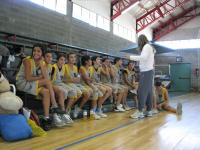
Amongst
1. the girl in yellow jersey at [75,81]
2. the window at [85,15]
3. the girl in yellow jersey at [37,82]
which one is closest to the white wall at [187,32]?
the window at [85,15]

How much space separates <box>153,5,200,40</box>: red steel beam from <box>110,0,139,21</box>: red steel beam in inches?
211

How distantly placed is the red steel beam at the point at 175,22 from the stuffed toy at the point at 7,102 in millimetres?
14491

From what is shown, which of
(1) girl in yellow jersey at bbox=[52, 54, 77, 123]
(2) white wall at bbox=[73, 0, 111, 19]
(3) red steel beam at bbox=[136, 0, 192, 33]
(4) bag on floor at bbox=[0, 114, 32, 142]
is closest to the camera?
(4) bag on floor at bbox=[0, 114, 32, 142]

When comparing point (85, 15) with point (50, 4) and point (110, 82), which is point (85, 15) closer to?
point (50, 4)

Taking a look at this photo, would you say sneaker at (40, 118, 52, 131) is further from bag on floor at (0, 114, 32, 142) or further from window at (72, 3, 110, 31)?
window at (72, 3, 110, 31)

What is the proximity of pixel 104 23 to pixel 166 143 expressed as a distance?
876cm

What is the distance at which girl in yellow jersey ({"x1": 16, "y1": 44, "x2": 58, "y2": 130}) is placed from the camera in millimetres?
3152

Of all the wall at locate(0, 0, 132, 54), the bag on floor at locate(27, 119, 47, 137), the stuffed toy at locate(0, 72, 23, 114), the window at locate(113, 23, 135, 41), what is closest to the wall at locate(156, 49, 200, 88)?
the window at locate(113, 23, 135, 41)

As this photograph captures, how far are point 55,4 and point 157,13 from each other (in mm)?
7889

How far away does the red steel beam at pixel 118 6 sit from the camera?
11.3 m

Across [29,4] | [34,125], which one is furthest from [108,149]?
[29,4]

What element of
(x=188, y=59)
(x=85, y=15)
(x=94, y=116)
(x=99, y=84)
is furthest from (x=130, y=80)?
(x=188, y=59)

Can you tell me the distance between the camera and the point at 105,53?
8.32 meters

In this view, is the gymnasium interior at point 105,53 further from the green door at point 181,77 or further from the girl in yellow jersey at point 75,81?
the girl in yellow jersey at point 75,81
